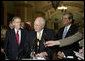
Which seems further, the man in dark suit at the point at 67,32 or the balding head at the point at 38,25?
the man in dark suit at the point at 67,32

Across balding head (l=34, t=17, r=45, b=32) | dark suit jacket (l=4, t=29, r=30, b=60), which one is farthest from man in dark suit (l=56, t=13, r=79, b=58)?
dark suit jacket (l=4, t=29, r=30, b=60)

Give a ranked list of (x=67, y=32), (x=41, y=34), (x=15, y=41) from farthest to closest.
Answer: (x=67, y=32), (x=15, y=41), (x=41, y=34)

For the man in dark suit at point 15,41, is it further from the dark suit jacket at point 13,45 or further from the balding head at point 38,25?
the balding head at point 38,25

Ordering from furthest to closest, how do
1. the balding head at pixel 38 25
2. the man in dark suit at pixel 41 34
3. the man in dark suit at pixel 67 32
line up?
1. the man in dark suit at pixel 67 32
2. the balding head at pixel 38 25
3. the man in dark suit at pixel 41 34

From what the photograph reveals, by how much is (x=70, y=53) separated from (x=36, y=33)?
71 centimetres

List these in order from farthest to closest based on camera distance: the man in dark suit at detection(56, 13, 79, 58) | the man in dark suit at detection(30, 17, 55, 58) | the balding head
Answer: the man in dark suit at detection(56, 13, 79, 58), the balding head, the man in dark suit at detection(30, 17, 55, 58)

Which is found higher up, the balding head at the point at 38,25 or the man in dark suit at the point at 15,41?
the balding head at the point at 38,25

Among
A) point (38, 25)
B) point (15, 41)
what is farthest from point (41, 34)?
point (15, 41)

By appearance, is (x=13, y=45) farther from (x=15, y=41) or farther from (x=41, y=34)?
(x=41, y=34)

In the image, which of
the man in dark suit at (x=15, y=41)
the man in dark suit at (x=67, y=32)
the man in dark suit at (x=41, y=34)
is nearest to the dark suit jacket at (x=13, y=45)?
the man in dark suit at (x=15, y=41)

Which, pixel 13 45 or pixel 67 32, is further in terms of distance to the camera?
pixel 67 32

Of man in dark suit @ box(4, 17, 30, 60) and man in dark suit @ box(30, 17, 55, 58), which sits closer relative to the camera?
man in dark suit @ box(30, 17, 55, 58)

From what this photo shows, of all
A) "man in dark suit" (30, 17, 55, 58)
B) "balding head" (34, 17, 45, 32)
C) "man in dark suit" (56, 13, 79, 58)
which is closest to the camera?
"man in dark suit" (30, 17, 55, 58)

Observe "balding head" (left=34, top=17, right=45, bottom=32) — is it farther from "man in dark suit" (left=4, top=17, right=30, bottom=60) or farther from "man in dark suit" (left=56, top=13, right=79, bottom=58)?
"man in dark suit" (left=56, top=13, right=79, bottom=58)
